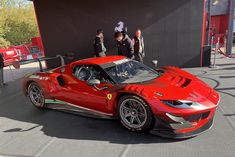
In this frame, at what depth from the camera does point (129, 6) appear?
8.66 metres

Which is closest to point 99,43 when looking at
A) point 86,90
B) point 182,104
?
point 86,90

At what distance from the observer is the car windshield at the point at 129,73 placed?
4105mm

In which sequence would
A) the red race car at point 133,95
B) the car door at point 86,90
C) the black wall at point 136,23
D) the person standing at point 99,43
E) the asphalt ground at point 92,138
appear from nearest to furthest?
the asphalt ground at point 92,138 < the red race car at point 133,95 < the car door at point 86,90 < the person standing at point 99,43 < the black wall at point 136,23

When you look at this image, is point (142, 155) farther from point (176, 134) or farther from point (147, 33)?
point (147, 33)

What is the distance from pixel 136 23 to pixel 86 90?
525 cm

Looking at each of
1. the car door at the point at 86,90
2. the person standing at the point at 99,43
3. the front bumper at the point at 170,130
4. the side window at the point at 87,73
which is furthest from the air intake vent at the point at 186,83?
the person standing at the point at 99,43

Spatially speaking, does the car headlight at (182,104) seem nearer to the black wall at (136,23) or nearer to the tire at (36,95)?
the tire at (36,95)

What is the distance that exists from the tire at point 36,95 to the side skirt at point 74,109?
0.16 metres

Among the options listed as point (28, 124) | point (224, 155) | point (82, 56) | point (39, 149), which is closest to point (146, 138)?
point (224, 155)

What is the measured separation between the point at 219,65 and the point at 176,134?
6036 millimetres

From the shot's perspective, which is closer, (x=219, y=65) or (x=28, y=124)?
(x=28, y=124)

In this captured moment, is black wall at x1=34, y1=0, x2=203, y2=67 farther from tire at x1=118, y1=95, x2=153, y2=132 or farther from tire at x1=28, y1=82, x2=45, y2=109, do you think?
tire at x1=118, y1=95, x2=153, y2=132

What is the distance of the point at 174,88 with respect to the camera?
3643mm

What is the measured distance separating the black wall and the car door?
15.8ft
